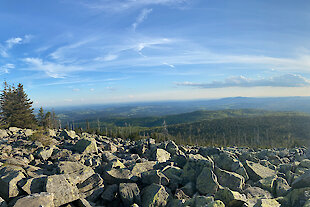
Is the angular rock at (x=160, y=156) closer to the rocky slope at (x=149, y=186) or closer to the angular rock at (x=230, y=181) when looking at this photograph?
the rocky slope at (x=149, y=186)

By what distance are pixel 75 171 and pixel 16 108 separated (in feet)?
197

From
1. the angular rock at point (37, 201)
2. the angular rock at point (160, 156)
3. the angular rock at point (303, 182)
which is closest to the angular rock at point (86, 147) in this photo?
the angular rock at point (160, 156)

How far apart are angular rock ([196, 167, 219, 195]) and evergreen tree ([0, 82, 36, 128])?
5988cm

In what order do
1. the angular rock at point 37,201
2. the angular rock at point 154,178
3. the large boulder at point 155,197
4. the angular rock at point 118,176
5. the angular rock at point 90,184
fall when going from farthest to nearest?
1. the angular rock at point 118,176
2. the angular rock at point 154,178
3. the angular rock at point 90,184
4. the large boulder at point 155,197
5. the angular rock at point 37,201

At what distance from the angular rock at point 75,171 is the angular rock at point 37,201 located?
195 centimetres

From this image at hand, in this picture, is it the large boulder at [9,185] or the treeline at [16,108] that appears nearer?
the large boulder at [9,185]

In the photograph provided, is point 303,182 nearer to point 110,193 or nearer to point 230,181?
point 230,181

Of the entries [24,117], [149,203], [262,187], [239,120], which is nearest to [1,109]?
[24,117]

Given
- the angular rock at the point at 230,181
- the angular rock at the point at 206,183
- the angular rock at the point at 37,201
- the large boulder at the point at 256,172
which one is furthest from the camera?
the large boulder at the point at 256,172

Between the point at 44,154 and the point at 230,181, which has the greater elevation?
the point at 44,154

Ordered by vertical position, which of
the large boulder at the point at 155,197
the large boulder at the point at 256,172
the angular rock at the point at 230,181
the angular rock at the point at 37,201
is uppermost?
the angular rock at the point at 37,201

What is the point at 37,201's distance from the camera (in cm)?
706

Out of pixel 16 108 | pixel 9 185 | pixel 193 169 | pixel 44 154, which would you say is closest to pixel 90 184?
pixel 9 185

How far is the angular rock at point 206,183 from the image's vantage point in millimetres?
10047
